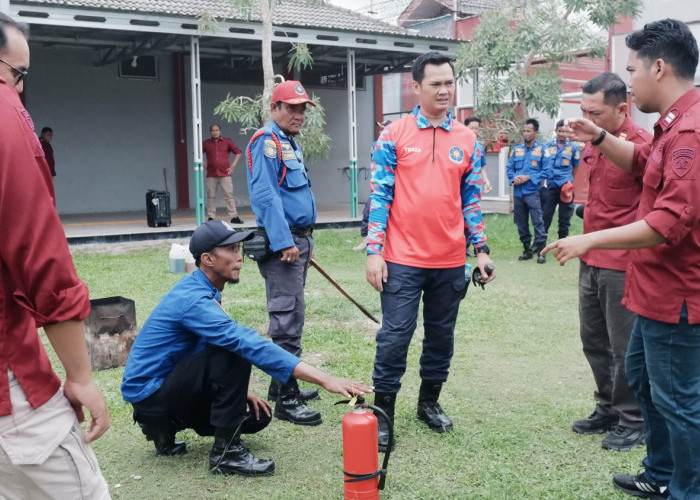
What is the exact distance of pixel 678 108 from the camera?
2928 mm

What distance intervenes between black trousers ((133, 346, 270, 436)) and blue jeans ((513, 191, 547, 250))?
27.3 ft

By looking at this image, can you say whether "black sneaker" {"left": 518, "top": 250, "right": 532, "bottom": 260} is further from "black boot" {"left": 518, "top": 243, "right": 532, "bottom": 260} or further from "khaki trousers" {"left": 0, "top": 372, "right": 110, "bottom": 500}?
"khaki trousers" {"left": 0, "top": 372, "right": 110, "bottom": 500}

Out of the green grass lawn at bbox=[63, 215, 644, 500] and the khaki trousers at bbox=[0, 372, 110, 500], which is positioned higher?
the khaki trousers at bbox=[0, 372, 110, 500]

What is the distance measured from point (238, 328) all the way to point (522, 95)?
12.7 meters

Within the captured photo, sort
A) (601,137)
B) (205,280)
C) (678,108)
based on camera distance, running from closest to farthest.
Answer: (678,108) → (601,137) → (205,280)

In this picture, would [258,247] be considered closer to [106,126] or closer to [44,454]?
[44,454]

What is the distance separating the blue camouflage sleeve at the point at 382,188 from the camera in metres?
4.07

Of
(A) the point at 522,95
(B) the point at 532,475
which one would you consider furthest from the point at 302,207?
(A) the point at 522,95

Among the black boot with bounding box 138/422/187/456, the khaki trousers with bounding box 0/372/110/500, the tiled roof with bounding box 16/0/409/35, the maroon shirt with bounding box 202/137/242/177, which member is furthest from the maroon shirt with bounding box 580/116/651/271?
the maroon shirt with bounding box 202/137/242/177

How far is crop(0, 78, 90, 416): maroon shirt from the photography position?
5.48ft

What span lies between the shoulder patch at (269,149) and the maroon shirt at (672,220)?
2.21 metres

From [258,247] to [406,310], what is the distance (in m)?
1.02

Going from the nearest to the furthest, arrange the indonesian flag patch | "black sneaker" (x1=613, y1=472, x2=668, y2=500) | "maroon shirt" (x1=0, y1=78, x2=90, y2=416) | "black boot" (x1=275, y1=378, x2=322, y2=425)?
1. "maroon shirt" (x1=0, y1=78, x2=90, y2=416)
2. the indonesian flag patch
3. "black sneaker" (x1=613, y1=472, x2=668, y2=500)
4. "black boot" (x1=275, y1=378, x2=322, y2=425)

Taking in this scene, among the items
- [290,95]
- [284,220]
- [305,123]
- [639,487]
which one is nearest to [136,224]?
[305,123]
